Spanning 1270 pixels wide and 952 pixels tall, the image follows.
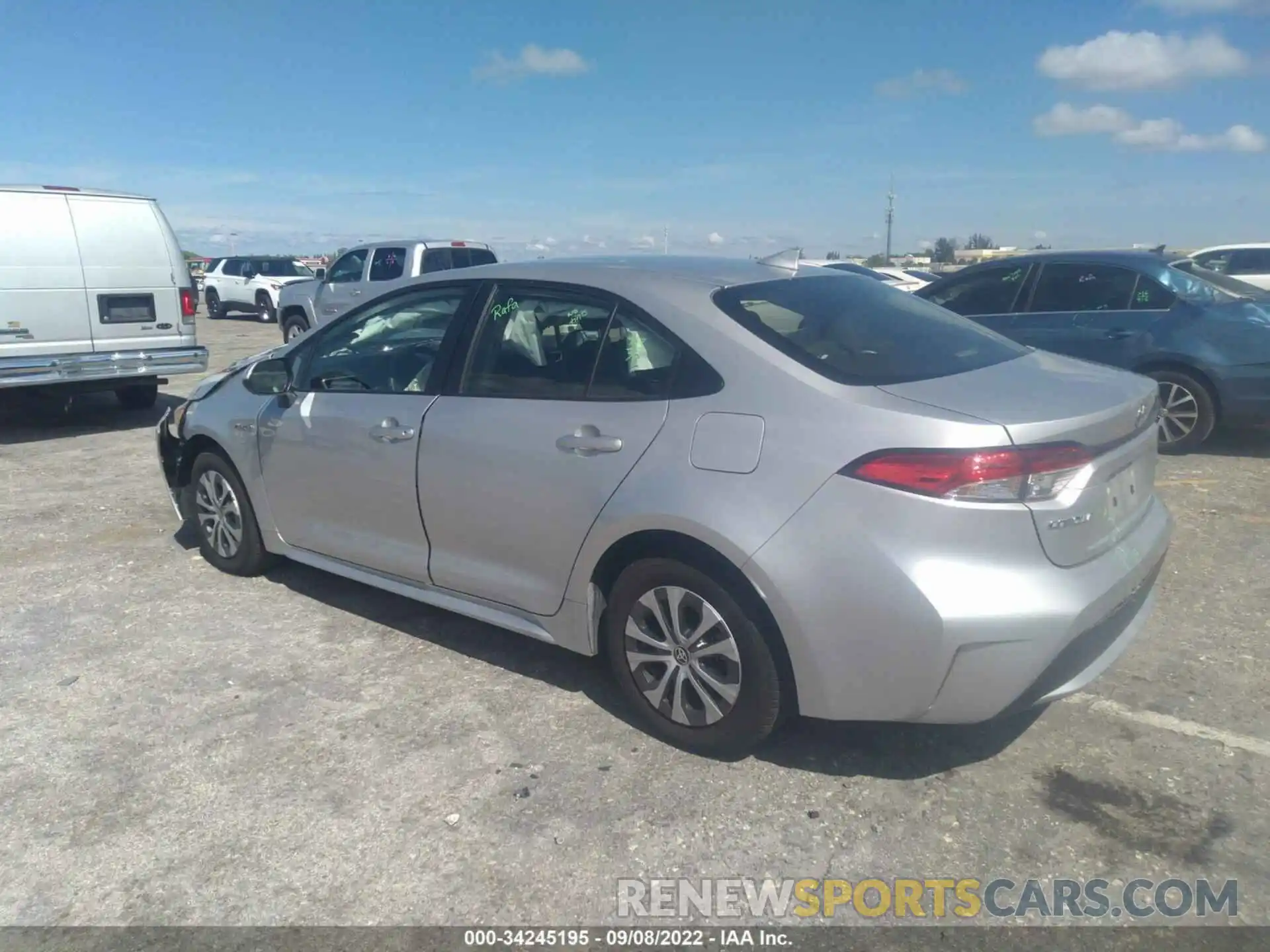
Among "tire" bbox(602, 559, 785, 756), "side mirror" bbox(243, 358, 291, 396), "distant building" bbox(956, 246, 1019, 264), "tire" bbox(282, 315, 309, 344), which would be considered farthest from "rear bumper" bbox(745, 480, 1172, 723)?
"distant building" bbox(956, 246, 1019, 264)

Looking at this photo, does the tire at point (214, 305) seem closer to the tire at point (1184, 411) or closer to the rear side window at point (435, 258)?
the rear side window at point (435, 258)

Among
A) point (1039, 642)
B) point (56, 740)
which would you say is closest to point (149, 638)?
point (56, 740)

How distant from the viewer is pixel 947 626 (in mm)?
2828

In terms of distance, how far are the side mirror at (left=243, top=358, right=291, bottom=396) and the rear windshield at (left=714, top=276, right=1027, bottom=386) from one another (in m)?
2.20

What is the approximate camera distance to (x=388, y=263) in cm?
1500

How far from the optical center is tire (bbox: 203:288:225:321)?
27047mm

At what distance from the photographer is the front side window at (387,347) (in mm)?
4203

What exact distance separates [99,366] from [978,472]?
342 inches

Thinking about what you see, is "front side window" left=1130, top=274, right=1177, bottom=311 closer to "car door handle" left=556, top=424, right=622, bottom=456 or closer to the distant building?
"car door handle" left=556, top=424, right=622, bottom=456

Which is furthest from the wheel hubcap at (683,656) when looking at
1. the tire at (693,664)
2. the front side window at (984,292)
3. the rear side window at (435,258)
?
the rear side window at (435,258)

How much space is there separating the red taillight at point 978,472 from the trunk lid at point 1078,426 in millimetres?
37

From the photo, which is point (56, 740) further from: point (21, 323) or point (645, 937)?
point (21, 323)

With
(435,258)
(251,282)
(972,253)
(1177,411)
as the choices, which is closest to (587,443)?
(1177,411)

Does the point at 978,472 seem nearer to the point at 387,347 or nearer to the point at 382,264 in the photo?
the point at 387,347
